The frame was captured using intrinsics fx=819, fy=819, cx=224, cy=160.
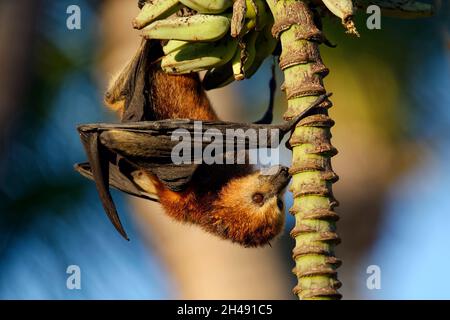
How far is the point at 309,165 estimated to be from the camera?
177 cm

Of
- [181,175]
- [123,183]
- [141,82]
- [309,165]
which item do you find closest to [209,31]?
[309,165]

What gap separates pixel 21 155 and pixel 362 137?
1.72 metres

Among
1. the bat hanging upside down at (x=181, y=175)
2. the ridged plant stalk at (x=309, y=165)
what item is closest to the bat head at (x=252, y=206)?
the bat hanging upside down at (x=181, y=175)

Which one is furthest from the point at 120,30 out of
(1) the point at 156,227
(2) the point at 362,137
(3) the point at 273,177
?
(3) the point at 273,177

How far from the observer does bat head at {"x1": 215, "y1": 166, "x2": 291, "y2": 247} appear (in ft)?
8.44

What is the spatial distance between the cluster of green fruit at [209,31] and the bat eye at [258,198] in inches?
20.2

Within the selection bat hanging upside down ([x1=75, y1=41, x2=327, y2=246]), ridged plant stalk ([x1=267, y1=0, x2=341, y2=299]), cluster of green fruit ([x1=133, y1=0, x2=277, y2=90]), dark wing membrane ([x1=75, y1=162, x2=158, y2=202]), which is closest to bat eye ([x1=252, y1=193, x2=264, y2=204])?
bat hanging upside down ([x1=75, y1=41, x2=327, y2=246])

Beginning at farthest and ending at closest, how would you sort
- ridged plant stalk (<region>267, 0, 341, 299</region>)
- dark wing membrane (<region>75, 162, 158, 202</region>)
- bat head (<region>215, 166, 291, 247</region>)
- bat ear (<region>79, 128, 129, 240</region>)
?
dark wing membrane (<region>75, 162, 158, 202</region>) → bat head (<region>215, 166, 291, 247</region>) → bat ear (<region>79, 128, 129, 240</region>) → ridged plant stalk (<region>267, 0, 341, 299</region>)

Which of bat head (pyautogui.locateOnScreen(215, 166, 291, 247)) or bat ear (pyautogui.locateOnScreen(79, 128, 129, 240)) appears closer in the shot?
bat ear (pyautogui.locateOnScreen(79, 128, 129, 240))

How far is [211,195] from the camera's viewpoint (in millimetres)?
2686

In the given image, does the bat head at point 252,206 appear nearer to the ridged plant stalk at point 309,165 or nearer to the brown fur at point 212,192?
the brown fur at point 212,192

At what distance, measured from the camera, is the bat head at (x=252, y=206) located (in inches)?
101

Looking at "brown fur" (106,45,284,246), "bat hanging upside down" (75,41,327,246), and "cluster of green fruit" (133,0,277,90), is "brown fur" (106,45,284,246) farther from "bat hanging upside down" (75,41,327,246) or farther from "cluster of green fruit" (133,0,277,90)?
"cluster of green fruit" (133,0,277,90)

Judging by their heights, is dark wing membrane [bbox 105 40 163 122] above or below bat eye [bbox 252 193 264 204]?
above
